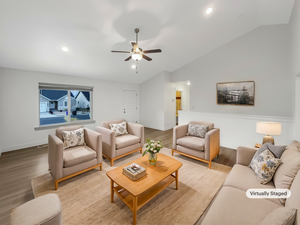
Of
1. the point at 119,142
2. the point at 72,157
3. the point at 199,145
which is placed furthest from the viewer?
the point at 119,142

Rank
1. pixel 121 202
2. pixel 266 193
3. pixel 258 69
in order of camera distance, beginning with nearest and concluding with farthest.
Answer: pixel 266 193
pixel 121 202
pixel 258 69

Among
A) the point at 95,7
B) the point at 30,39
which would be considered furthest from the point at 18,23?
the point at 95,7

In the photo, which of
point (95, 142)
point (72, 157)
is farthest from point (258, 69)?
point (72, 157)

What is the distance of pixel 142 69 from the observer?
529 cm

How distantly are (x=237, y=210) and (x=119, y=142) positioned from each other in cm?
239

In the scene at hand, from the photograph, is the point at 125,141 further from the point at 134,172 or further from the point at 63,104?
the point at 63,104

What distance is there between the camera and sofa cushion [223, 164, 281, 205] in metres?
1.57

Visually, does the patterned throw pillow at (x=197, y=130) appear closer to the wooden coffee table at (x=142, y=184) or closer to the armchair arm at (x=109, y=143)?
the wooden coffee table at (x=142, y=184)

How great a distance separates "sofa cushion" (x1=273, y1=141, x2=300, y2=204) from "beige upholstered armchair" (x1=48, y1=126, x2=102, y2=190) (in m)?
2.67

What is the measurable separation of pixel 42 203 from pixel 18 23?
3.00 meters

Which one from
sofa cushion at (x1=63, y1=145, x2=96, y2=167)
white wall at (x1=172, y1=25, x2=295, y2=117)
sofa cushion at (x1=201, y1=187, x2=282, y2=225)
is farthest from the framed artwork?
sofa cushion at (x1=63, y1=145, x2=96, y2=167)

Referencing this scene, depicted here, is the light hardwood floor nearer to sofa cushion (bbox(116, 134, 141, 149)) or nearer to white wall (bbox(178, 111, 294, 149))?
white wall (bbox(178, 111, 294, 149))

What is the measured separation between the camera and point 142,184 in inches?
66.7

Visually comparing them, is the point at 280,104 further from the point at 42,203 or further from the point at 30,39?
the point at 30,39
